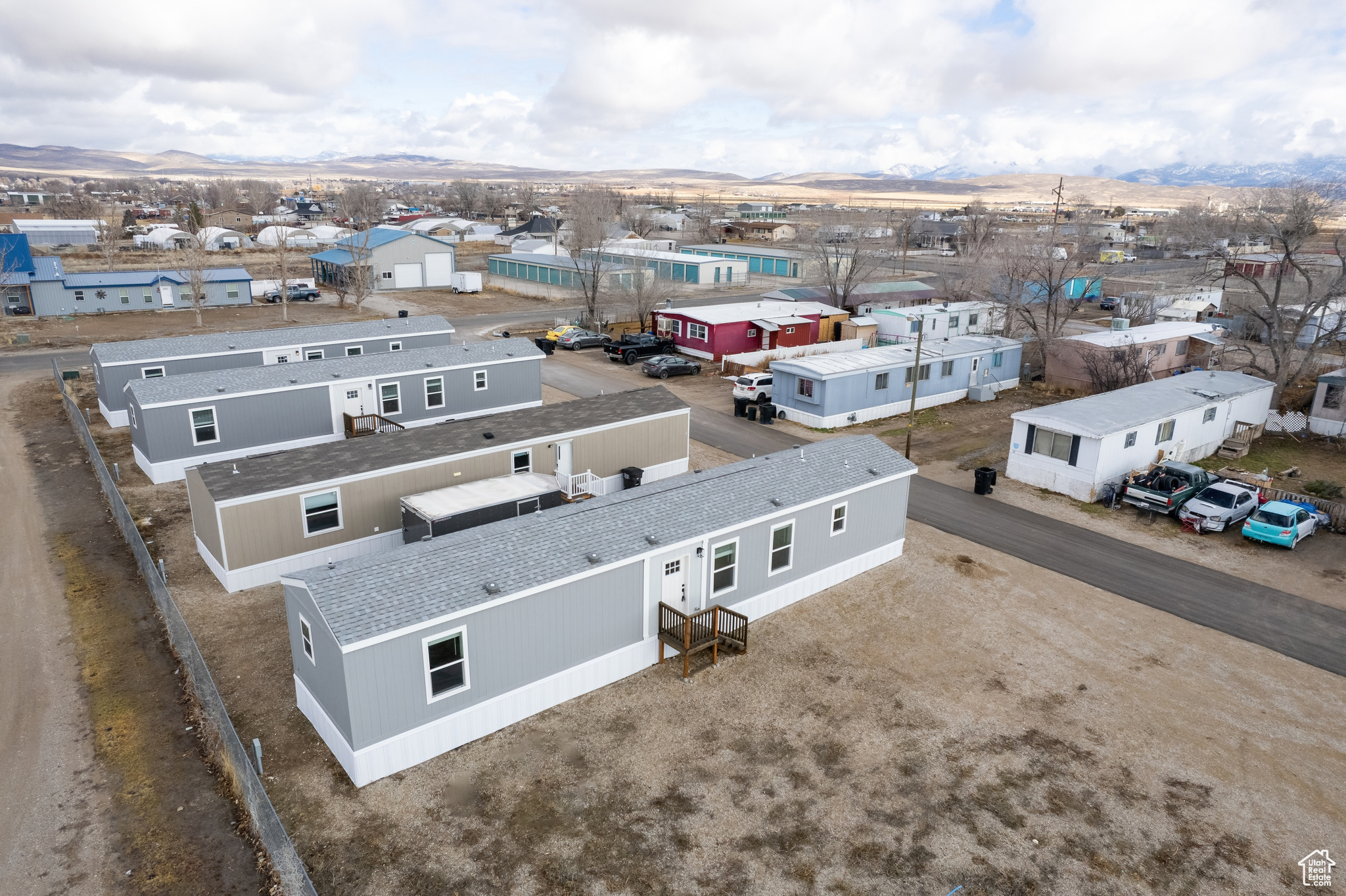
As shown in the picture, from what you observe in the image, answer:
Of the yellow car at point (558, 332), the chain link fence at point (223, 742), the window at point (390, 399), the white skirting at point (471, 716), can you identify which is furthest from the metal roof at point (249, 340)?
the white skirting at point (471, 716)

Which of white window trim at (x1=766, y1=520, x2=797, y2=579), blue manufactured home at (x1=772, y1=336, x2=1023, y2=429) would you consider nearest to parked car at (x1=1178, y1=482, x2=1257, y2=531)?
blue manufactured home at (x1=772, y1=336, x2=1023, y2=429)

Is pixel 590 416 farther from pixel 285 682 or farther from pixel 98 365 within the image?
pixel 98 365

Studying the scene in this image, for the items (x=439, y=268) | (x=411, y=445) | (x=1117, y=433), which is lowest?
(x=1117, y=433)

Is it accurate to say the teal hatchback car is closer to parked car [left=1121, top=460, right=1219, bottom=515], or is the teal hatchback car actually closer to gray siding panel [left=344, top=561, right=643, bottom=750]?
parked car [left=1121, top=460, right=1219, bottom=515]

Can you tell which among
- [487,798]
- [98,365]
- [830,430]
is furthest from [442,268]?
[487,798]

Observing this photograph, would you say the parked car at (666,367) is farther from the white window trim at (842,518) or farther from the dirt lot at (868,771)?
the dirt lot at (868,771)

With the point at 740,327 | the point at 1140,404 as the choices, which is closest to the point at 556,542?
the point at 1140,404

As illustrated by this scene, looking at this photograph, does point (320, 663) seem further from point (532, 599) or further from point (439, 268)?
point (439, 268)

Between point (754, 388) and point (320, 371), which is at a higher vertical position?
point (320, 371)
